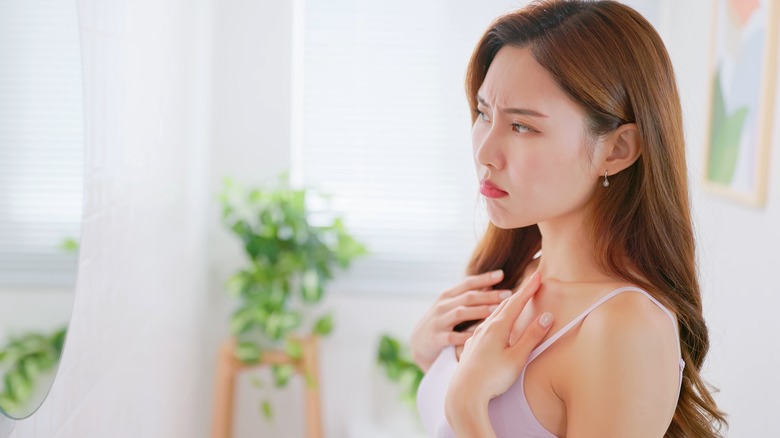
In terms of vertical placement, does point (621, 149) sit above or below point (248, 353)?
above

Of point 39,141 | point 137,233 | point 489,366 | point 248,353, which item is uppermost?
point 39,141

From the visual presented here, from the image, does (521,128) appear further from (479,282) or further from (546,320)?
(479,282)

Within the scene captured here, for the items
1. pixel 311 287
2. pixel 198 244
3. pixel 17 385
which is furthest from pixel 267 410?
pixel 17 385

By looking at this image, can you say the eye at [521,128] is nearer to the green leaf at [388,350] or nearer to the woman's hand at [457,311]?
the woman's hand at [457,311]

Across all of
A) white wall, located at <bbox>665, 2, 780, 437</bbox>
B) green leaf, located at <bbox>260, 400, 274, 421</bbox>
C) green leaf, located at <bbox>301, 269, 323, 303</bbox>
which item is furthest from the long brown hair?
green leaf, located at <bbox>260, 400, 274, 421</bbox>

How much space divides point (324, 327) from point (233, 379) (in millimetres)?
397

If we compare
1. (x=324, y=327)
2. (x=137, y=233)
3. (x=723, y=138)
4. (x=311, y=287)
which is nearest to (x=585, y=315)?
(x=137, y=233)

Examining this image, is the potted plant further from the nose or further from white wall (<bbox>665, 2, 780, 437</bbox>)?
the nose

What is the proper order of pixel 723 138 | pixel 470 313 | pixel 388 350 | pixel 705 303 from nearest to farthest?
pixel 470 313
pixel 723 138
pixel 705 303
pixel 388 350

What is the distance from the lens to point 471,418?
1154mm

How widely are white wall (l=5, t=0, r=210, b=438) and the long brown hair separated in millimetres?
760

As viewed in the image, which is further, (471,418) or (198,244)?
(198,244)

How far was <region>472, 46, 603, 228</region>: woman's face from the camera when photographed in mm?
1135

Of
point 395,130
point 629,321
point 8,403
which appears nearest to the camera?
point 8,403
